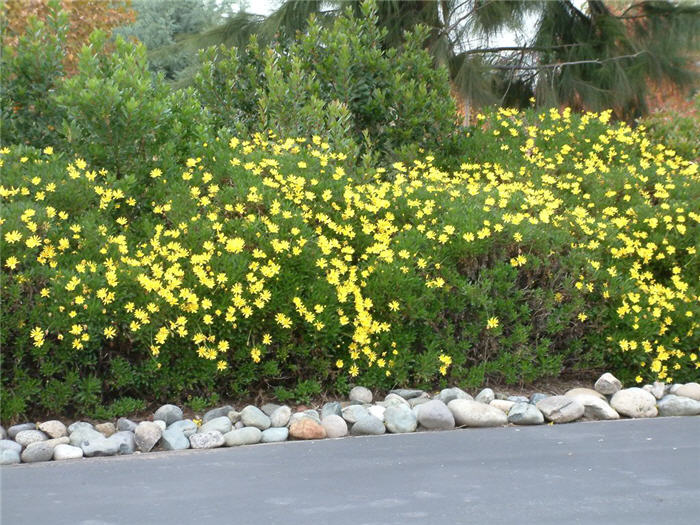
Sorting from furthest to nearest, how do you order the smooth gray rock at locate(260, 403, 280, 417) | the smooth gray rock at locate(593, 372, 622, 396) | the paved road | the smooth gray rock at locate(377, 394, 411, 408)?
1. the smooth gray rock at locate(593, 372, 622, 396)
2. the smooth gray rock at locate(377, 394, 411, 408)
3. the smooth gray rock at locate(260, 403, 280, 417)
4. the paved road

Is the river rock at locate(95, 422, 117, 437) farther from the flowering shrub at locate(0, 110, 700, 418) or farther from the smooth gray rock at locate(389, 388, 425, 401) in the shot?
the smooth gray rock at locate(389, 388, 425, 401)

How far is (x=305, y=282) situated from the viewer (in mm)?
4496

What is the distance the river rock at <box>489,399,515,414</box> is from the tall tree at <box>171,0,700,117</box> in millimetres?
5611

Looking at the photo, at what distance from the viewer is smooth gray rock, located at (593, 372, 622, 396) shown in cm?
475

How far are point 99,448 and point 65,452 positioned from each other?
147mm

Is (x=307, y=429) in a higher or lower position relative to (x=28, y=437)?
lower

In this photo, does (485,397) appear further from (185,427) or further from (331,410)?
(185,427)

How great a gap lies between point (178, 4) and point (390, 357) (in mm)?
18839

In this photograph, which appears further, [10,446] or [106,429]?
[106,429]

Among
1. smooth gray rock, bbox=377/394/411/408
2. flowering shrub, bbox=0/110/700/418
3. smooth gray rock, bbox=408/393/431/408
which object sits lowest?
smooth gray rock, bbox=408/393/431/408

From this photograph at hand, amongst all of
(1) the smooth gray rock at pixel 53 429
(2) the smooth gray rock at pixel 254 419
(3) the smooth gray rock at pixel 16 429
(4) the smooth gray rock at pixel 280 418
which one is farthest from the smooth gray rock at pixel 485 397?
(3) the smooth gray rock at pixel 16 429

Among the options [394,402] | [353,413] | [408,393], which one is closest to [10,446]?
[353,413]

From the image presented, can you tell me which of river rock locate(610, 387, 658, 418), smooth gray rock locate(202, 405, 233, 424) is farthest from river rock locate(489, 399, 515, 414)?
smooth gray rock locate(202, 405, 233, 424)

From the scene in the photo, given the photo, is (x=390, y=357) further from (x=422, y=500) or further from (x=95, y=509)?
(x=95, y=509)
